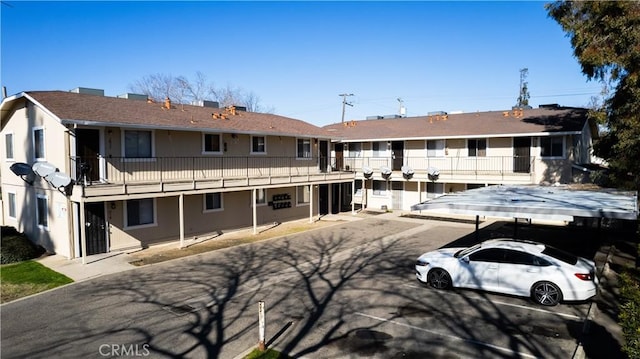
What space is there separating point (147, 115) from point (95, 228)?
5.40 metres

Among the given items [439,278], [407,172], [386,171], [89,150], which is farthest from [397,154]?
[89,150]

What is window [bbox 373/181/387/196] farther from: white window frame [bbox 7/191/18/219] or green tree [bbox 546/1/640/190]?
white window frame [bbox 7/191/18/219]

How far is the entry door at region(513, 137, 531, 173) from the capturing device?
2545 cm

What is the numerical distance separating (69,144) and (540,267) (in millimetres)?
16451

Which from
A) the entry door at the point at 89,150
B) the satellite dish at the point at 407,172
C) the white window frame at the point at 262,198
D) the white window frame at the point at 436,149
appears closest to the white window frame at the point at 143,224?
the entry door at the point at 89,150

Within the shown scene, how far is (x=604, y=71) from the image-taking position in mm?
17672

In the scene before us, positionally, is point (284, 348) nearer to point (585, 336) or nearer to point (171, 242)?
point (585, 336)

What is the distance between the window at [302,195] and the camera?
27.1 metres

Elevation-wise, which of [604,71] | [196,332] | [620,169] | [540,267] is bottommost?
[196,332]

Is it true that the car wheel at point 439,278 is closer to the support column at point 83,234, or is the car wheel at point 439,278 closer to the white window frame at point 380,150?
the support column at point 83,234

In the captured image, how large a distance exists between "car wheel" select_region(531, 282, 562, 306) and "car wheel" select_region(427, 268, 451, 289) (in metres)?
2.19

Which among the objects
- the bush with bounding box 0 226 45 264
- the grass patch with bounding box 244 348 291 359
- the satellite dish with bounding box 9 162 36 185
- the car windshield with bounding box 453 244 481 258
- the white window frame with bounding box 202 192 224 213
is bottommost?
the grass patch with bounding box 244 348 291 359

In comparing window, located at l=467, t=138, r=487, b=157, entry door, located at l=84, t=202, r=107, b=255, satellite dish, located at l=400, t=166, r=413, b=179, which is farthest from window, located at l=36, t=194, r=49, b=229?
window, located at l=467, t=138, r=487, b=157

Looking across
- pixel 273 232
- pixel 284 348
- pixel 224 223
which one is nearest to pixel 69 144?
pixel 224 223
